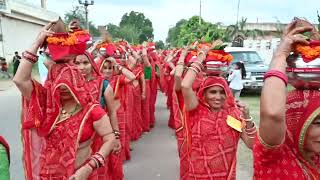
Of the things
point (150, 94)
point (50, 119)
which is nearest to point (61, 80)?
point (50, 119)

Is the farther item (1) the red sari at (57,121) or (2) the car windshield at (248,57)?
(2) the car windshield at (248,57)

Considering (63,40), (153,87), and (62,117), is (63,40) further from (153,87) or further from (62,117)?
(153,87)

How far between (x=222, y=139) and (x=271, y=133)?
1.95m

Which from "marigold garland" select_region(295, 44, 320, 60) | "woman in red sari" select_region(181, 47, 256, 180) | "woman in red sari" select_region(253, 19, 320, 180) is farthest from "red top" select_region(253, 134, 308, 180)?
"woman in red sari" select_region(181, 47, 256, 180)

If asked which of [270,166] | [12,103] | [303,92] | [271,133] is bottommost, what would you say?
[12,103]

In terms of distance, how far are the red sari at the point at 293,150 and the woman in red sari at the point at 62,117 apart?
4.39ft

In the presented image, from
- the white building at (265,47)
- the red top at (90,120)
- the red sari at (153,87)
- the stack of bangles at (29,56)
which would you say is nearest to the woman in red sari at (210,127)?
the red top at (90,120)

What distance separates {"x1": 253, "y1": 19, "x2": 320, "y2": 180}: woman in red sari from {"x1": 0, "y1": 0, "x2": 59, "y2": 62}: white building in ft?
89.2

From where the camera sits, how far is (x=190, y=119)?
3.99 metres

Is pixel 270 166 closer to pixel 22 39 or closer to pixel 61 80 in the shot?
pixel 61 80

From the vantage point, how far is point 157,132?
1035cm

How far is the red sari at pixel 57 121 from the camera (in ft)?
10.7

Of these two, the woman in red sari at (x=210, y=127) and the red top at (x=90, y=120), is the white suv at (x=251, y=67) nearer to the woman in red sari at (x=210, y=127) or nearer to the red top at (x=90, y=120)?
the woman in red sari at (x=210, y=127)

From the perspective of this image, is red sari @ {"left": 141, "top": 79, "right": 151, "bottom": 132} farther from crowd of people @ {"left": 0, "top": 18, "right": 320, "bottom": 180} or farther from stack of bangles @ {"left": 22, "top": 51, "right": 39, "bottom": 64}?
stack of bangles @ {"left": 22, "top": 51, "right": 39, "bottom": 64}
